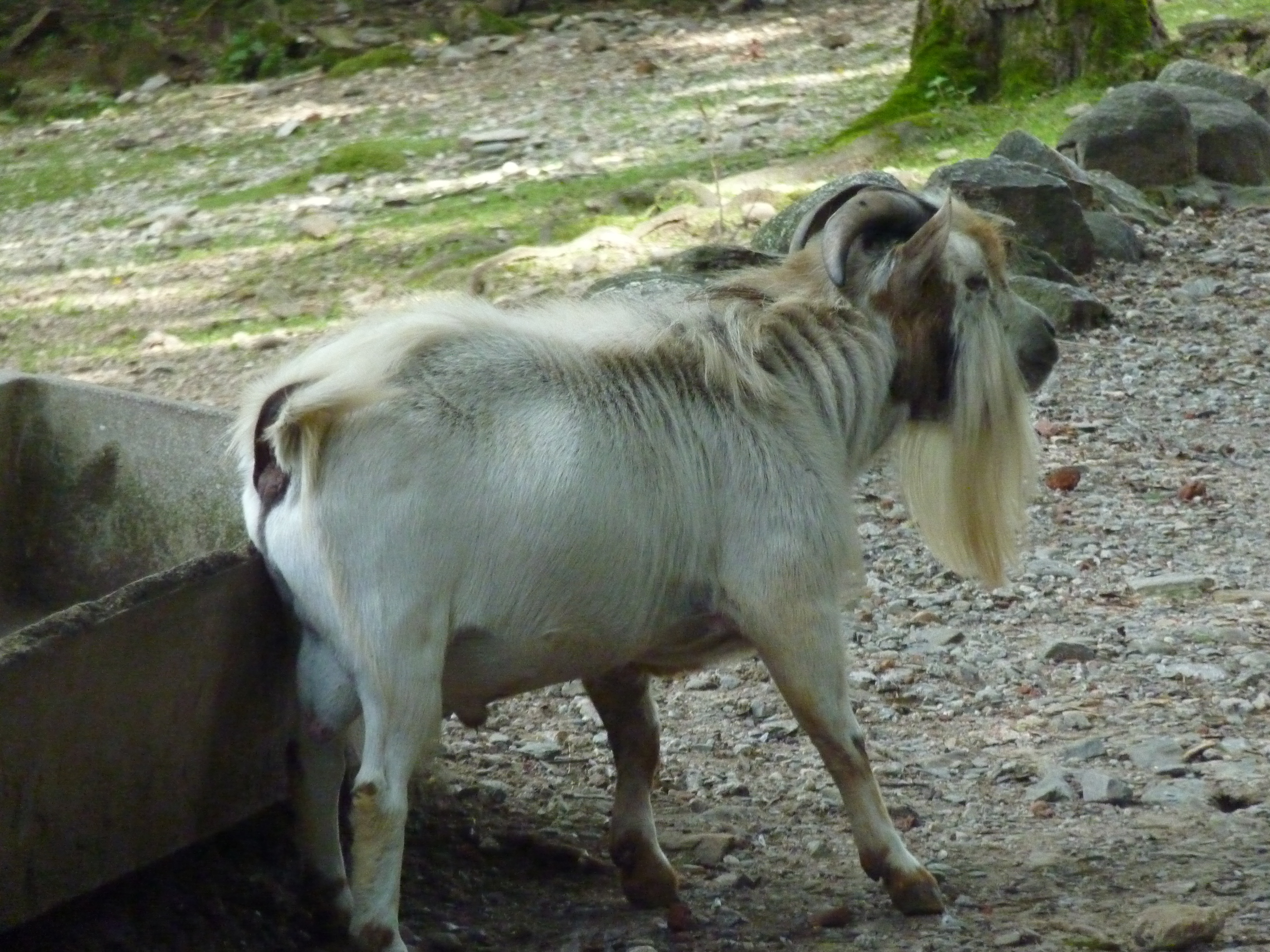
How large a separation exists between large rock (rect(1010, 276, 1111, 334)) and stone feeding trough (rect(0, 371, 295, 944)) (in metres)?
4.71

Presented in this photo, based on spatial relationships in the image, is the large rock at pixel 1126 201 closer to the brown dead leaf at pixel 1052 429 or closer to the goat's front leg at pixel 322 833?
the brown dead leaf at pixel 1052 429

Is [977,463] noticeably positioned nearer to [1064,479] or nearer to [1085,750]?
[1085,750]

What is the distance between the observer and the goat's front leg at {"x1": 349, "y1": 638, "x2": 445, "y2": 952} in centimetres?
317

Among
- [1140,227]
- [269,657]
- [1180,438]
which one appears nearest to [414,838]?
[269,657]

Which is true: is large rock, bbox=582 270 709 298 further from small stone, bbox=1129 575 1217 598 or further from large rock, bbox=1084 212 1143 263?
large rock, bbox=1084 212 1143 263

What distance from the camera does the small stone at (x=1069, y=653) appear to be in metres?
5.05

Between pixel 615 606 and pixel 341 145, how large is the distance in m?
8.87

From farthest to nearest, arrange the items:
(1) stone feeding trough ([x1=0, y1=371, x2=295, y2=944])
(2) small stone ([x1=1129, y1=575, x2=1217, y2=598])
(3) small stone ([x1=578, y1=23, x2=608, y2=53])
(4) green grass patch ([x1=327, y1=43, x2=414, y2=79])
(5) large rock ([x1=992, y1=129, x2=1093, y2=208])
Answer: (3) small stone ([x1=578, y1=23, x2=608, y2=53]) → (4) green grass patch ([x1=327, y1=43, x2=414, y2=79]) → (5) large rock ([x1=992, y1=129, x2=1093, y2=208]) → (2) small stone ([x1=1129, y1=575, x2=1217, y2=598]) → (1) stone feeding trough ([x1=0, y1=371, x2=295, y2=944])

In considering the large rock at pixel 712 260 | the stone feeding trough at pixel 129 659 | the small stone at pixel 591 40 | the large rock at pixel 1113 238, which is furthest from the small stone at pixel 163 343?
the small stone at pixel 591 40

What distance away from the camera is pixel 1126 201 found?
941cm

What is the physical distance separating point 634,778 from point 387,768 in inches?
34.1

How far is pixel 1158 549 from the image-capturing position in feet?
19.0

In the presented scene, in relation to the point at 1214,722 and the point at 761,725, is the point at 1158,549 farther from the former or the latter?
the point at 761,725

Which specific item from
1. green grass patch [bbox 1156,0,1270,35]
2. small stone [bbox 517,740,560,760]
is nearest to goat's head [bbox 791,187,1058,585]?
small stone [bbox 517,740,560,760]
